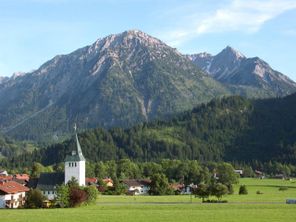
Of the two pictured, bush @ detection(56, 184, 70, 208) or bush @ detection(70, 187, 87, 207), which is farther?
bush @ detection(70, 187, 87, 207)

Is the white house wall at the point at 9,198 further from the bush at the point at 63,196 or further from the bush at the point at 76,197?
the bush at the point at 76,197

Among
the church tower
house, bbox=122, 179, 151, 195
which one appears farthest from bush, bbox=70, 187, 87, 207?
house, bbox=122, 179, 151, 195

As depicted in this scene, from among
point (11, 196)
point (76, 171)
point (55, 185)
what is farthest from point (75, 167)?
point (11, 196)

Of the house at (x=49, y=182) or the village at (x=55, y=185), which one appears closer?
the village at (x=55, y=185)

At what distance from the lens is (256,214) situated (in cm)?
7281

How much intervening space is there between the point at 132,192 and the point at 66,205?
248 ft

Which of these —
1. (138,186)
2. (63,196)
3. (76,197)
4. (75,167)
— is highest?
(75,167)

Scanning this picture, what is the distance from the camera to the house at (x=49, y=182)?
15288cm

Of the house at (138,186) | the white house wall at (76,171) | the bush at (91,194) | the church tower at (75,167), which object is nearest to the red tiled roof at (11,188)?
the bush at (91,194)

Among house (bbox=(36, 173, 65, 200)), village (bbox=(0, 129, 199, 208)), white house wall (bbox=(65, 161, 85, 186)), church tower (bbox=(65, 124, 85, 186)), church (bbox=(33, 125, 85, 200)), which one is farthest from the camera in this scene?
church tower (bbox=(65, 124, 85, 186))

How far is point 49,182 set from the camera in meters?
156

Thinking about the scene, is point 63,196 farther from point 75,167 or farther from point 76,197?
point 75,167

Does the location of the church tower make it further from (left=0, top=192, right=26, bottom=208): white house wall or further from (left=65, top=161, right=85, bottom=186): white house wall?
(left=0, top=192, right=26, bottom=208): white house wall

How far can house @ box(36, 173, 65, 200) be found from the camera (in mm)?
152875
